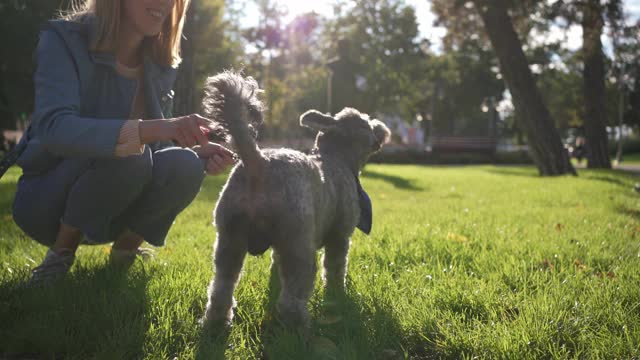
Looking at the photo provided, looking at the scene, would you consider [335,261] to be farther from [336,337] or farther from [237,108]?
[237,108]

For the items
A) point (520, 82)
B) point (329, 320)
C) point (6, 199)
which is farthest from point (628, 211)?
point (6, 199)

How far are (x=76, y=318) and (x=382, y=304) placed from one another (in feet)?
6.00

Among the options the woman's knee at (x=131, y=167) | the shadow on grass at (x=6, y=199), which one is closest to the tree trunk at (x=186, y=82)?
the shadow on grass at (x=6, y=199)

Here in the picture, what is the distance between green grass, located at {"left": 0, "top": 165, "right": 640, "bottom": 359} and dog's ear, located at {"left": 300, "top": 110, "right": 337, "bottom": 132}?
3.99ft

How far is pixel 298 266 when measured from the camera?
9.41ft

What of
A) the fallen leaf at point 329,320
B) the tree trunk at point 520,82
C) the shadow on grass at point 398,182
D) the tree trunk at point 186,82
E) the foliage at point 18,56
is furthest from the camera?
the foliage at point 18,56

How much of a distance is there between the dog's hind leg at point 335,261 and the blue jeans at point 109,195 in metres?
1.12

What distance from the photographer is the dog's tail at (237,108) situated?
2.65 m

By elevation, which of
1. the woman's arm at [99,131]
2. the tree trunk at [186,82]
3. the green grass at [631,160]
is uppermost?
the tree trunk at [186,82]

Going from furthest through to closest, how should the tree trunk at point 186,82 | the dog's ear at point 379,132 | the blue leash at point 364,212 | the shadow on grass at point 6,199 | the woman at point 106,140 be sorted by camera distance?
the tree trunk at point 186,82 < the shadow on grass at point 6,199 < the dog's ear at point 379,132 < the blue leash at point 364,212 < the woman at point 106,140

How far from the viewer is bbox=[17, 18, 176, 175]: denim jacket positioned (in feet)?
9.08

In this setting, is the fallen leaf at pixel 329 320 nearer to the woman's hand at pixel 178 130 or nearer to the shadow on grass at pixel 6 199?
the woman's hand at pixel 178 130

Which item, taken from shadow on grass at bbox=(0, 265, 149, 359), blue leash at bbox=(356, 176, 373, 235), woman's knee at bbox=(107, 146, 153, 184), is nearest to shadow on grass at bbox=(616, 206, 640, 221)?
blue leash at bbox=(356, 176, 373, 235)

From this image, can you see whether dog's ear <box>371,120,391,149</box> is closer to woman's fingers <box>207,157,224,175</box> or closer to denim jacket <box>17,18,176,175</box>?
woman's fingers <box>207,157,224,175</box>
